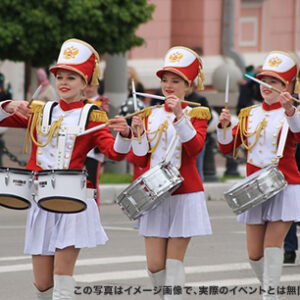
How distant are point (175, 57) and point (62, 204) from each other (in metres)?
1.60

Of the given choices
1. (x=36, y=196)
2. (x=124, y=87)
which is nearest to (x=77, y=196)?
(x=36, y=196)

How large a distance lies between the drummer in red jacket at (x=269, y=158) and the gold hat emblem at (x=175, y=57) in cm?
58

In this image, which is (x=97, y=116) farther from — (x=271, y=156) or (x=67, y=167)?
(x=271, y=156)

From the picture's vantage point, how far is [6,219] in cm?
1405

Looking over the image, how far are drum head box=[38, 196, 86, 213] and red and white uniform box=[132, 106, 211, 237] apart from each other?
37.6 inches

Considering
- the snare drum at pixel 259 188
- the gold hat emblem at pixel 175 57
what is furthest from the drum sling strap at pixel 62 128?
the snare drum at pixel 259 188

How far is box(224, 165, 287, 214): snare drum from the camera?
28.0 feet

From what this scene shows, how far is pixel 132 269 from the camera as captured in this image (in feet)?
35.0

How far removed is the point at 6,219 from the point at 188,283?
14.7 feet

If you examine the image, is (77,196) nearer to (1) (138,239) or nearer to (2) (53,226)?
(2) (53,226)

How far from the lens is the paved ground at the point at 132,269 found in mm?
9609

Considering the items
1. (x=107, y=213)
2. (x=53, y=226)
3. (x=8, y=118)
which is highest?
(x=8, y=118)

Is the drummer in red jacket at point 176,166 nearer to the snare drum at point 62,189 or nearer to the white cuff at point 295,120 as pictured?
the white cuff at point 295,120

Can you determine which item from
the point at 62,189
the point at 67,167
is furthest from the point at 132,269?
the point at 62,189
